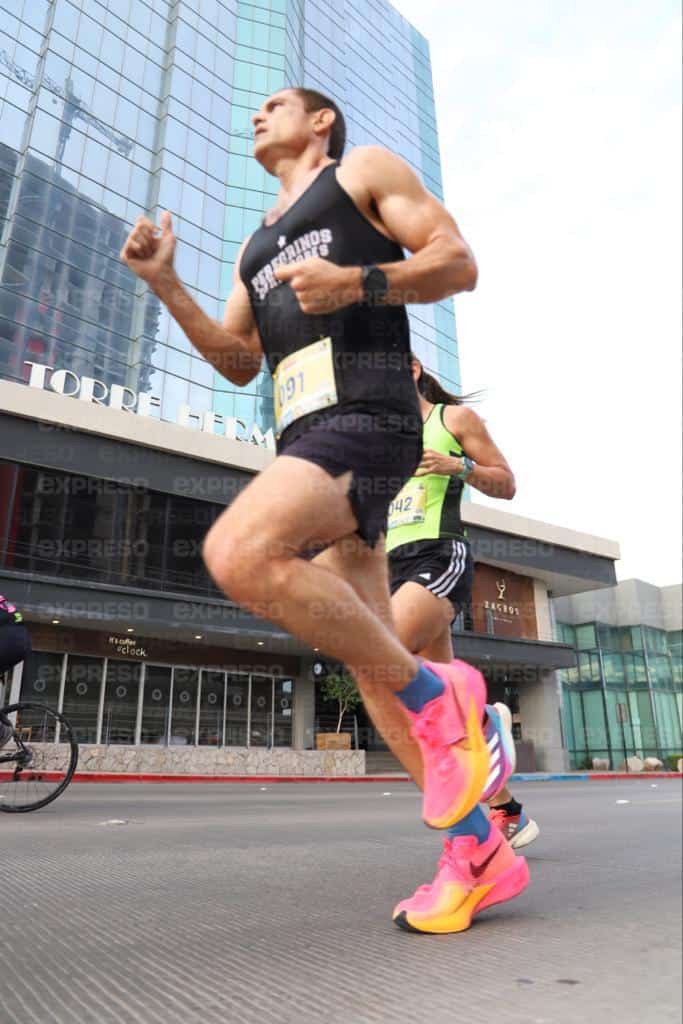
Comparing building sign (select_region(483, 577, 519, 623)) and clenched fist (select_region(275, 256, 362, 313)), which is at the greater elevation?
building sign (select_region(483, 577, 519, 623))

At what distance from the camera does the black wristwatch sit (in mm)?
1402

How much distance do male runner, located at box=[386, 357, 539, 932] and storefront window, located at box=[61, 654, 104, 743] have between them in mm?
14244

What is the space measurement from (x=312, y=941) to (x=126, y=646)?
15649 mm

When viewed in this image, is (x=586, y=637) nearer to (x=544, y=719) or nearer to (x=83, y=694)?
(x=544, y=719)

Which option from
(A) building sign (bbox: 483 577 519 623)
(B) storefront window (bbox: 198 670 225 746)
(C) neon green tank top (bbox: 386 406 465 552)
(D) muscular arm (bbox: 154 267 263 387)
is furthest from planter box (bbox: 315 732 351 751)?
(D) muscular arm (bbox: 154 267 263 387)

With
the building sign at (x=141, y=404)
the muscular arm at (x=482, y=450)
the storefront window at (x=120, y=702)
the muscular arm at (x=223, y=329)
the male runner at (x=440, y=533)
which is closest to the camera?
the muscular arm at (x=223, y=329)

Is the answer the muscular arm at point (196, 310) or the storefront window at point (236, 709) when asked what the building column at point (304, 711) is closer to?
the storefront window at point (236, 709)

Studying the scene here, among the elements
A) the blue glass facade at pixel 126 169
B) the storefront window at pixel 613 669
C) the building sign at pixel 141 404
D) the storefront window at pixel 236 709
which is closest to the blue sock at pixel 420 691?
the storefront window at pixel 236 709

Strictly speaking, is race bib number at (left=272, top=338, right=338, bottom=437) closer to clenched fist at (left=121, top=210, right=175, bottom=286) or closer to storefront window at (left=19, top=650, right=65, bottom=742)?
clenched fist at (left=121, top=210, right=175, bottom=286)

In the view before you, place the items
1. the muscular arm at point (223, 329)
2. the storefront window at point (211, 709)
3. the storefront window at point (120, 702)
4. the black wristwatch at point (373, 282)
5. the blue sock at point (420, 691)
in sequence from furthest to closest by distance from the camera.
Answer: the storefront window at point (211, 709) < the storefront window at point (120, 702) < the muscular arm at point (223, 329) < the blue sock at point (420, 691) < the black wristwatch at point (373, 282)

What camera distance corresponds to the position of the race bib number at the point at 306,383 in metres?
1.47

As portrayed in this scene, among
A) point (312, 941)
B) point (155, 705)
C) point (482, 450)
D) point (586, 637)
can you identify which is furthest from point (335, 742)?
point (312, 941)

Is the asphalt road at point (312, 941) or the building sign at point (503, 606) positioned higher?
the building sign at point (503, 606)

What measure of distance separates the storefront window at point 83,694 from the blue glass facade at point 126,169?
2020cm
